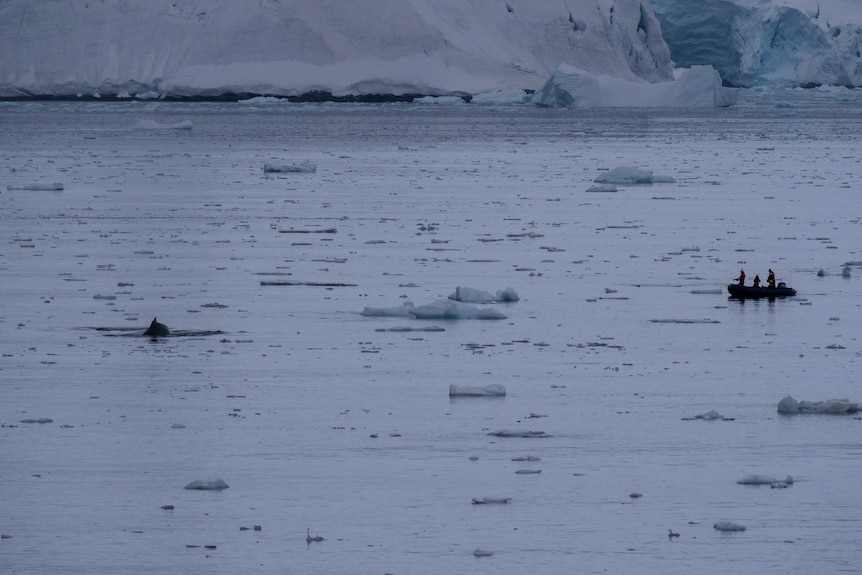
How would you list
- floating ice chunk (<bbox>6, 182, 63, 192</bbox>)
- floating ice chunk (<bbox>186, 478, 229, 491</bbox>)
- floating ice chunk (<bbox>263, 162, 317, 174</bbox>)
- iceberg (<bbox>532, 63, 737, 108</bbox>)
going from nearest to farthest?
floating ice chunk (<bbox>186, 478, 229, 491</bbox>) → floating ice chunk (<bbox>6, 182, 63, 192</bbox>) → floating ice chunk (<bbox>263, 162, 317, 174</bbox>) → iceberg (<bbox>532, 63, 737, 108</bbox>)

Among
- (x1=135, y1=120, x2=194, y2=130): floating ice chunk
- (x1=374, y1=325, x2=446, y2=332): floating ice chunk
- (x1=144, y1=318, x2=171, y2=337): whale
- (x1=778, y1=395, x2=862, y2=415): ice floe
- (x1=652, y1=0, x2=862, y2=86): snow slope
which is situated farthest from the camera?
(x1=652, y1=0, x2=862, y2=86): snow slope

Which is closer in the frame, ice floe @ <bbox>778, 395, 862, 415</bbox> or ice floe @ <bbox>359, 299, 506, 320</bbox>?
ice floe @ <bbox>778, 395, 862, 415</bbox>

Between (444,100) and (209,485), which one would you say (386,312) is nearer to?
(209,485)

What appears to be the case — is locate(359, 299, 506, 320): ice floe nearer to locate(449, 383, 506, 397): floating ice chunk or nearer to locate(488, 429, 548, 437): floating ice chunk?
locate(449, 383, 506, 397): floating ice chunk

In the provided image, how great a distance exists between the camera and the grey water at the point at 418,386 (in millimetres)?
5266

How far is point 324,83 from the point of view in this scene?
59906mm

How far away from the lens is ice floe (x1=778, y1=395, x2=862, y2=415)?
23.6ft

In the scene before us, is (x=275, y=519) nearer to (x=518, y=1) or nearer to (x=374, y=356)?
Result: (x=374, y=356)

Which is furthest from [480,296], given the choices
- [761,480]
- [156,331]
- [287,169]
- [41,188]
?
[287,169]

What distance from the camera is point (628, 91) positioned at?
57.9 metres

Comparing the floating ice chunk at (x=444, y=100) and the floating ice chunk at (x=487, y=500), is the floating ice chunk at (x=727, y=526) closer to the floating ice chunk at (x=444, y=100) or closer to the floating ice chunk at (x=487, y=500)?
the floating ice chunk at (x=487, y=500)

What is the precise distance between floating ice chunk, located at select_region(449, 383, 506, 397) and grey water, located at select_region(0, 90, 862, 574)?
0.13 metres

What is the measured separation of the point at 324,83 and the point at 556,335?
169ft

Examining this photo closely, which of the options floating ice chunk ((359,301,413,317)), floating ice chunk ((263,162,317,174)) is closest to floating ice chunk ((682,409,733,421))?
floating ice chunk ((359,301,413,317))
